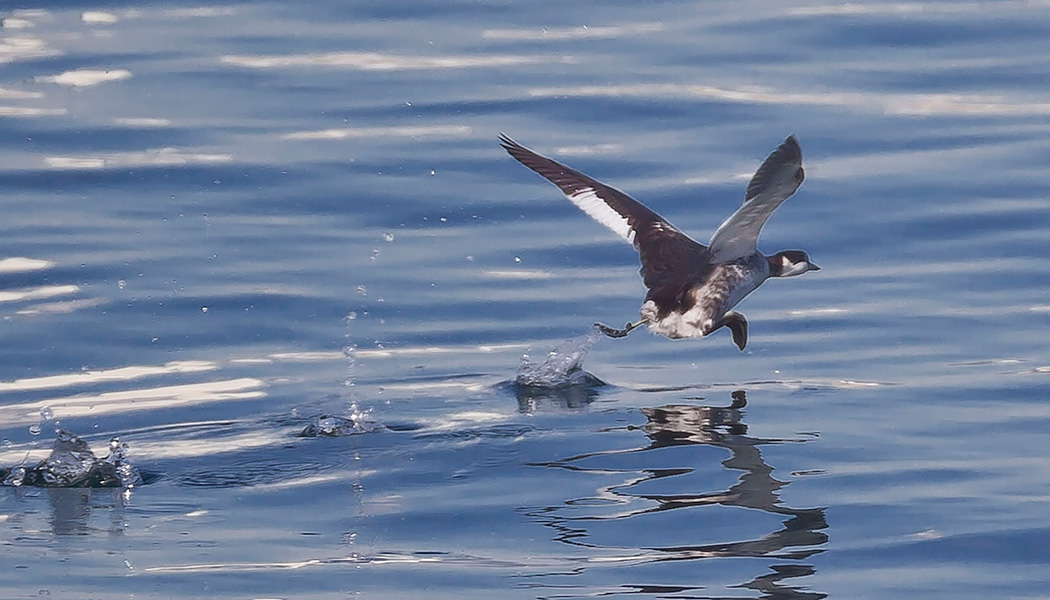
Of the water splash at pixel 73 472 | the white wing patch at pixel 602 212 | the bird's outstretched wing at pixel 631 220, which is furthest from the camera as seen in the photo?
the white wing patch at pixel 602 212

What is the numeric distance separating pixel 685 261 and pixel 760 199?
1.10 metres

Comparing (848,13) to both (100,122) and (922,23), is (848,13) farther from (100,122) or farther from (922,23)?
(100,122)

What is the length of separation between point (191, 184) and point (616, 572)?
7308 millimetres

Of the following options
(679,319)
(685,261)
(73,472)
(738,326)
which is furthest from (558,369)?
(73,472)

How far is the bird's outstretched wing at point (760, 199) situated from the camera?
825cm

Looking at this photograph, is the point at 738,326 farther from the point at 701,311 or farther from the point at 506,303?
the point at 506,303

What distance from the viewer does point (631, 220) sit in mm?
10023

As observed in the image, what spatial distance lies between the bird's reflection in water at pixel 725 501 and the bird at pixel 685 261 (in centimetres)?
58

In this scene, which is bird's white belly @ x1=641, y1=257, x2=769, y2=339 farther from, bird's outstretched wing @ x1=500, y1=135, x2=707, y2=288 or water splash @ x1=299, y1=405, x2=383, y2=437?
water splash @ x1=299, y1=405, x2=383, y2=437

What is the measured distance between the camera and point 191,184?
513 inches

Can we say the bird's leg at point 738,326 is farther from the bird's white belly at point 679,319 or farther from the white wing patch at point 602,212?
the white wing patch at point 602,212

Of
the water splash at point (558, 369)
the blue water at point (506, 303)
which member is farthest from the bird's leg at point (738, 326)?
the water splash at point (558, 369)

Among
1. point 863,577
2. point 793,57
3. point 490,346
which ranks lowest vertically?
point 863,577

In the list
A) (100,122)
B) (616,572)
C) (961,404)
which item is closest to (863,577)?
(616,572)
